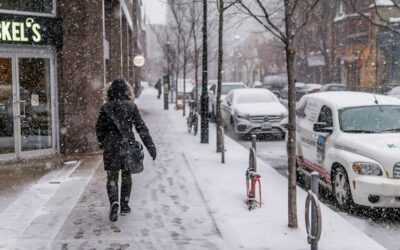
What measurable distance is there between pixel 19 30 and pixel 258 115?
783 cm

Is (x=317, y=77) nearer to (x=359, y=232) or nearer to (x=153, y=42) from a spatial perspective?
(x=359, y=232)

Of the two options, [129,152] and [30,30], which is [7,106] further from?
[129,152]

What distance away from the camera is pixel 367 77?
144 feet

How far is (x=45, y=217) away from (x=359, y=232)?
396cm

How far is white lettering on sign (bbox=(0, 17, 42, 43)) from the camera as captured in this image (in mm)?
11477

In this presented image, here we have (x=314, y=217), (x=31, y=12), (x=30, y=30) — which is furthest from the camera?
(x=31, y=12)

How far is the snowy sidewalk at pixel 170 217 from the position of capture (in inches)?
247

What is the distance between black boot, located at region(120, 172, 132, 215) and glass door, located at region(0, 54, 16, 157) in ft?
17.6

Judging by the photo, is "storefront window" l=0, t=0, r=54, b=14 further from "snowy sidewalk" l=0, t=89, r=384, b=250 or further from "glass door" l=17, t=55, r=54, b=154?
"snowy sidewalk" l=0, t=89, r=384, b=250

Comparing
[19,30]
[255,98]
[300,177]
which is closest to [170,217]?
[300,177]

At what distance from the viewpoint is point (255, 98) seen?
61.8 feet

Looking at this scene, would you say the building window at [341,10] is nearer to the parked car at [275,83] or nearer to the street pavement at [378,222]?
the parked car at [275,83]

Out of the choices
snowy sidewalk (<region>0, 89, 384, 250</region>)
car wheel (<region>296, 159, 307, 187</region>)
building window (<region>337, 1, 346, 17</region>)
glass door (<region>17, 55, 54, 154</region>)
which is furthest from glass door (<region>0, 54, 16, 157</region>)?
building window (<region>337, 1, 346, 17</region>)

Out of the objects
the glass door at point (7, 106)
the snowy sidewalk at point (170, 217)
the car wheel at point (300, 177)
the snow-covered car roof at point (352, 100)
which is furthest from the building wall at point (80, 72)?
the snow-covered car roof at point (352, 100)
